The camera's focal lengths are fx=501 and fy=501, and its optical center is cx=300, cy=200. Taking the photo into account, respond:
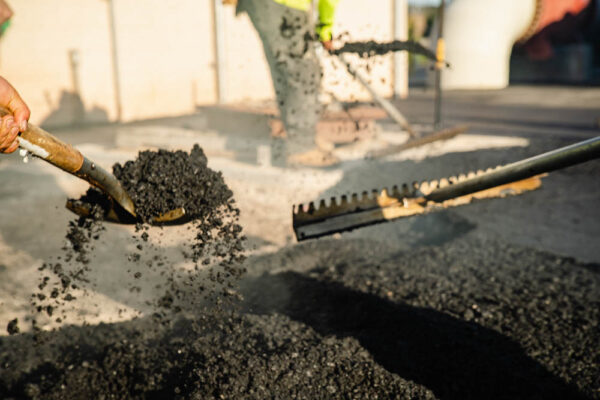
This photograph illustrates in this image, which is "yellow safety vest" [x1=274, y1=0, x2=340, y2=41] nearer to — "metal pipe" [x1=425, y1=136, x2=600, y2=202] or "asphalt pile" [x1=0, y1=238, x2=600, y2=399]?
"asphalt pile" [x1=0, y1=238, x2=600, y2=399]

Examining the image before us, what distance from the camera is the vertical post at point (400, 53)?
40.1 feet

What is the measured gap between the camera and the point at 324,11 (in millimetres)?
5031

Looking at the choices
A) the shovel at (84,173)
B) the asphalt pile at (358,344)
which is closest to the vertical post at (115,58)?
the asphalt pile at (358,344)

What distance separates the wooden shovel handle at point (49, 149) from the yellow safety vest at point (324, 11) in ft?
11.6

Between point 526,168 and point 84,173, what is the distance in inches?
73.5

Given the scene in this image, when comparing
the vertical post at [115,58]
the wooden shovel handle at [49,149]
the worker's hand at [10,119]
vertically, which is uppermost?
the vertical post at [115,58]

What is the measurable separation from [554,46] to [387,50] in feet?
48.7

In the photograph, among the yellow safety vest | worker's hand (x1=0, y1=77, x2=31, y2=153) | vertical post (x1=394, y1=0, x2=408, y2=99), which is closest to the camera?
worker's hand (x1=0, y1=77, x2=31, y2=153)

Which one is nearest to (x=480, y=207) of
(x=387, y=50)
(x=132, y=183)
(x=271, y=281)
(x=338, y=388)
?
(x=387, y=50)

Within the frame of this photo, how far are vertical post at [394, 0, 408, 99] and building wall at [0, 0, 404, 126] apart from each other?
63 centimetres

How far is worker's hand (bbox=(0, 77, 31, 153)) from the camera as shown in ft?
5.76

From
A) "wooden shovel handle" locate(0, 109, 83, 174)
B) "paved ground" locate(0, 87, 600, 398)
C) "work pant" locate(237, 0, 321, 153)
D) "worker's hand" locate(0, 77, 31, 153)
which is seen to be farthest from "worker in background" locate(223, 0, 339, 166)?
"worker's hand" locate(0, 77, 31, 153)

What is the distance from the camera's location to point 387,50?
173 inches

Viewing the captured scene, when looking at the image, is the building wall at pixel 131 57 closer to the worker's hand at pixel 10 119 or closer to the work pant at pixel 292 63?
the work pant at pixel 292 63
